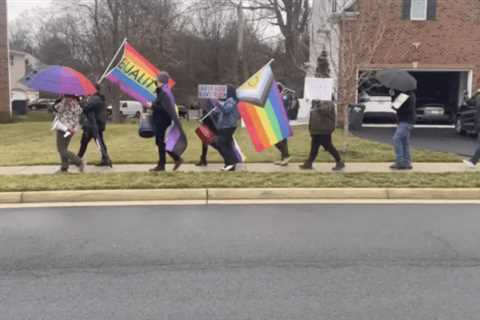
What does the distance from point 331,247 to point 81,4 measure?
35638 millimetres

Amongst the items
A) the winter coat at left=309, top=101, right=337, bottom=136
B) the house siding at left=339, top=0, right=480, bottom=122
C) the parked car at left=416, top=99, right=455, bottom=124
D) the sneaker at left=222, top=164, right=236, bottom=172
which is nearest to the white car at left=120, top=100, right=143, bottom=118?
the parked car at left=416, top=99, right=455, bottom=124

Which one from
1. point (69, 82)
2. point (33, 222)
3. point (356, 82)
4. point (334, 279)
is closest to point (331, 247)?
point (334, 279)

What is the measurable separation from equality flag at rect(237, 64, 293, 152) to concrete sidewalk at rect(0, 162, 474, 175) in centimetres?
54

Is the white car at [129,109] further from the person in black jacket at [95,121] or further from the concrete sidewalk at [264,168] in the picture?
the concrete sidewalk at [264,168]

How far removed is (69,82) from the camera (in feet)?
29.9

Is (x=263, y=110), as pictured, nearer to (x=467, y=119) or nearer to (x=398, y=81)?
(x=398, y=81)

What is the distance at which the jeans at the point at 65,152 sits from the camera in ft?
31.3

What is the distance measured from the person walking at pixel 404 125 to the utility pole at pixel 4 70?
2334cm

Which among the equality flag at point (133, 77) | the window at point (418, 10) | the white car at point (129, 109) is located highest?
the window at point (418, 10)

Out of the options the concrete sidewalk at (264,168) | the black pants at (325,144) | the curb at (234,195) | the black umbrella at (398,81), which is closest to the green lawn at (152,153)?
the concrete sidewalk at (264,168)

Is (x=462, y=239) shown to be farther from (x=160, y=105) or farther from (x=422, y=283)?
(x=160, y=105)

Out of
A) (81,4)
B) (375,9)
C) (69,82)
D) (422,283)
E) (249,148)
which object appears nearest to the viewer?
(422,283)

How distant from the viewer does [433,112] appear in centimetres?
2139

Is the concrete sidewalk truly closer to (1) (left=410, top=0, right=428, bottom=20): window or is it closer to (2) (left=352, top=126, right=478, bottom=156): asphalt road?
(2) (left=352, top=126, right=478, bottom=156): asphalt road
